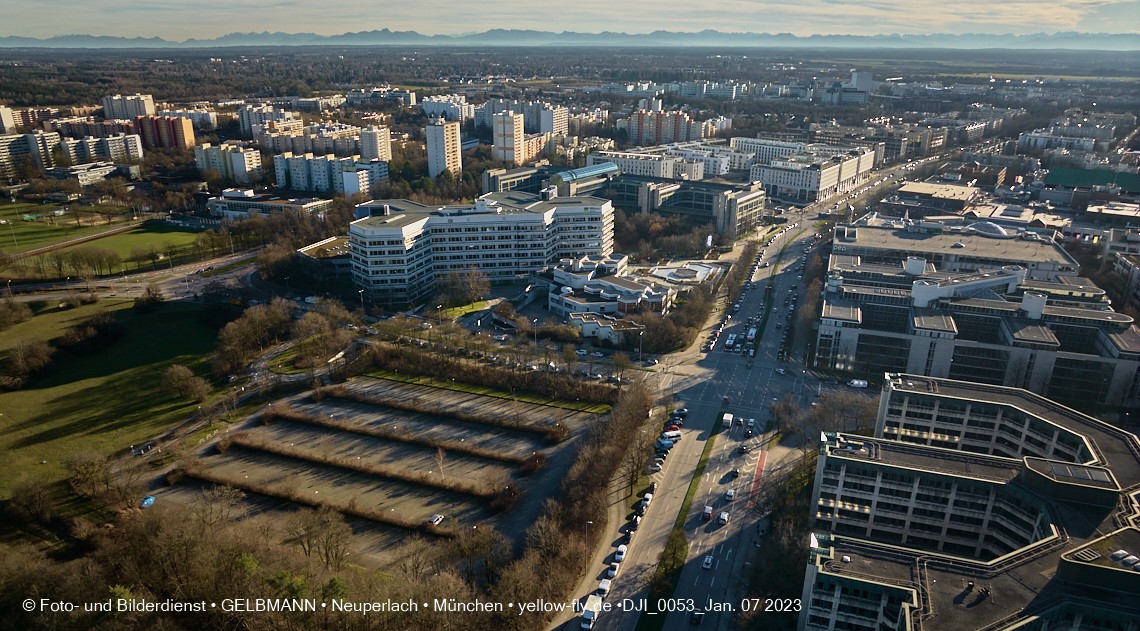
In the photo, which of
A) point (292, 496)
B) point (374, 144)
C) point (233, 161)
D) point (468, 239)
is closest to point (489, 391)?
point (292, 496)

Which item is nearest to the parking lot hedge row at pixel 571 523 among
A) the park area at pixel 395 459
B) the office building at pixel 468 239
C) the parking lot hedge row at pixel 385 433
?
the park area at pixel 395 459

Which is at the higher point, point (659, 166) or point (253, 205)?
point (659, 166)

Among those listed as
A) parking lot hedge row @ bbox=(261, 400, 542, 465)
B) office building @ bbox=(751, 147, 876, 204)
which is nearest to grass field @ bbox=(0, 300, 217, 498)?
parking lot hedge row @ bbox=(261, 400, 542, 465)

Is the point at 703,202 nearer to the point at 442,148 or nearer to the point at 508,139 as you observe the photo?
the point at 508,139

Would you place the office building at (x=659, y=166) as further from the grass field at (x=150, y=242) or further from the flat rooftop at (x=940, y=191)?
the grass field at (x=150, y=242)

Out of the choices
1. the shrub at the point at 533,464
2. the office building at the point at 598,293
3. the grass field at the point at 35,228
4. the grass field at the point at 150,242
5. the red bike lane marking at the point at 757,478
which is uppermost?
the office building at the point at 598,293

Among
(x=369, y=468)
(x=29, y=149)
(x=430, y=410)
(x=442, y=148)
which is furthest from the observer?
(x=29, y=149)
